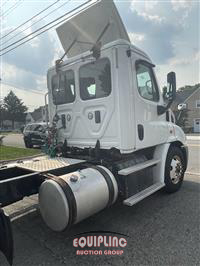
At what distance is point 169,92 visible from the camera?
175 inches

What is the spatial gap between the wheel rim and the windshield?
7.90ft

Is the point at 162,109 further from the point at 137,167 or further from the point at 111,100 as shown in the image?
the point at 137,167

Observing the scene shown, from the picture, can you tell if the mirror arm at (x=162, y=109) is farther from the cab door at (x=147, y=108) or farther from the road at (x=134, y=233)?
the road at (x=134, y=233)

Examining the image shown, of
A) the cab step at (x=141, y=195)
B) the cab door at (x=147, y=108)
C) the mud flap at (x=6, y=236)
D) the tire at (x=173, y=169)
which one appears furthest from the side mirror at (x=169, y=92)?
the mud flap at (x=6, y=236)

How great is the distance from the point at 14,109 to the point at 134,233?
82437mm

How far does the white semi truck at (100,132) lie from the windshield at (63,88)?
2 centimetres

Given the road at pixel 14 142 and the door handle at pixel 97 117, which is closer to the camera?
the door handle at pixel 97 117

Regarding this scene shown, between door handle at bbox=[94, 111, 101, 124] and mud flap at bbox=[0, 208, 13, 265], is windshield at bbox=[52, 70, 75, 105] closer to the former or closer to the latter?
door handle at bbox=[94, 111, 101, 124]

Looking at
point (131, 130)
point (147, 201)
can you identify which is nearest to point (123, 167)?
point (131, 130)

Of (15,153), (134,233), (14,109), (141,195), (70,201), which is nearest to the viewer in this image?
(70,201)

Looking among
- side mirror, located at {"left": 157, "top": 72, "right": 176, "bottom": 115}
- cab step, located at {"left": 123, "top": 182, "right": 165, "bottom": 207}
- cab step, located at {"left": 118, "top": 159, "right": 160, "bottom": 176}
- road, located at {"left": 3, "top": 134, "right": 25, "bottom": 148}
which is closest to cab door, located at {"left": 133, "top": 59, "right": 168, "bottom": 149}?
side mirror, located at {"left": 157, "top": 72, "right": 176, "bottom": 115}

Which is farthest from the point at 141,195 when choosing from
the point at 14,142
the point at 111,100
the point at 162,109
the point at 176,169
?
the point at 14,142

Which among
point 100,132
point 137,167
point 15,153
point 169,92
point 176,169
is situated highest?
point 169,92

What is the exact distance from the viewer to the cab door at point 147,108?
383 cm
